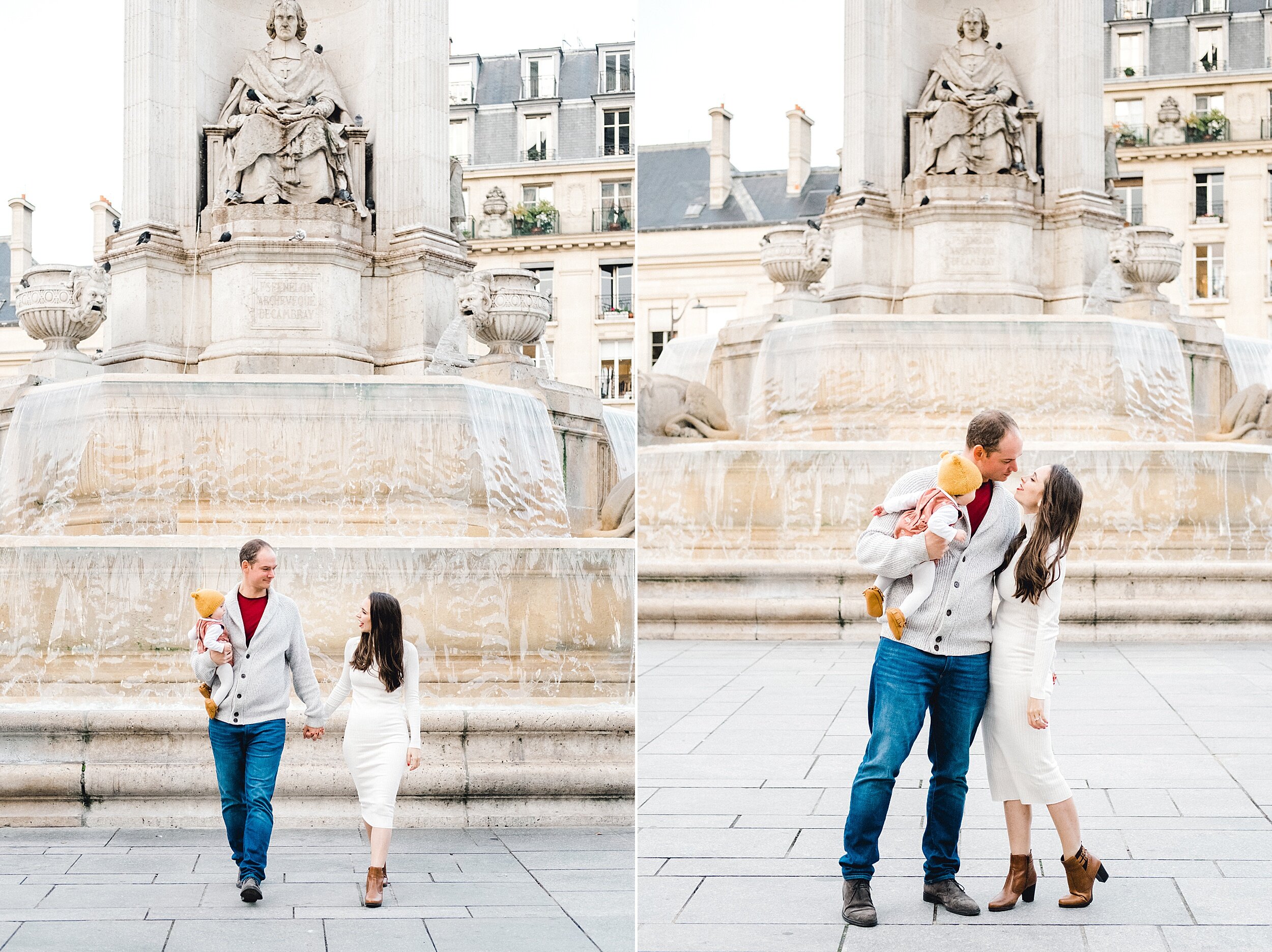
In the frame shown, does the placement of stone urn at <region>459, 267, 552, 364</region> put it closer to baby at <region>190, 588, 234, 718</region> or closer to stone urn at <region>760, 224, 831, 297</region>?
stone urn at <region>760, 224, 831, 297</region>

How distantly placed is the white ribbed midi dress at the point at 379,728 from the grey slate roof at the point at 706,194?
4658 cm

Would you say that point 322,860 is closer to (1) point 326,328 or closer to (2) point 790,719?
(2) point 790,719

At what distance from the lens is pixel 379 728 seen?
5.71 metres

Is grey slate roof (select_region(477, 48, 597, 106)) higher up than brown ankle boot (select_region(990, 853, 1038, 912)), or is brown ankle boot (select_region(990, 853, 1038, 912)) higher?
grey slate roof (select_region(477, 48, 597, 106))

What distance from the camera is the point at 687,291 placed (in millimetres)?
51688

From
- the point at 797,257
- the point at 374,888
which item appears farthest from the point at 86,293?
the point at 374,888

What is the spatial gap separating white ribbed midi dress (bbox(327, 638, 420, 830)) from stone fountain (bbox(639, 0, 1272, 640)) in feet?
19.9

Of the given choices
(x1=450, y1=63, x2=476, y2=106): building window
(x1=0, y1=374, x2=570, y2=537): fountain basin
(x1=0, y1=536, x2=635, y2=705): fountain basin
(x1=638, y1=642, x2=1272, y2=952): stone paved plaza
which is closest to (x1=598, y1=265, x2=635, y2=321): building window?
(x1=450, y1=63, x2=476, y2=106): building window

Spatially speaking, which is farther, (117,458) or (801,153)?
(801,153)

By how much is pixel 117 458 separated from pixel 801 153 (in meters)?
46.7

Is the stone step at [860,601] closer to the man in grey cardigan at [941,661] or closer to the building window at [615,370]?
the man in grey cardigan at [941,661]

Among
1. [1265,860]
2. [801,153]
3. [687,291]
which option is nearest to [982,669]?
[1265,860]

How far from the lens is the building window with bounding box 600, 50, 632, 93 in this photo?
34.5 metres

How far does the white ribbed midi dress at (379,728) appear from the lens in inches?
223
